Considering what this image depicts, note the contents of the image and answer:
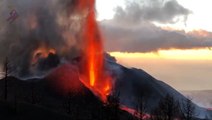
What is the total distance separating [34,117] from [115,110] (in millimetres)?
31620

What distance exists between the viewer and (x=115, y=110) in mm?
134375

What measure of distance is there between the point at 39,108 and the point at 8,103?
10954 millimetres

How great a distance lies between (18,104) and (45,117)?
1177 centimetres

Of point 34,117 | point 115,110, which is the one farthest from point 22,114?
point 115,110

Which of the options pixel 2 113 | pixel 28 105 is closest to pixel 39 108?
pixel 28 105

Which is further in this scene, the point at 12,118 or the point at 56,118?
the point at 56,118

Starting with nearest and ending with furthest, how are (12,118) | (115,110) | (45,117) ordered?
1. (115,110)
2. (12,118)
3. (45,117)

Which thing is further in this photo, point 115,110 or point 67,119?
point 67,119

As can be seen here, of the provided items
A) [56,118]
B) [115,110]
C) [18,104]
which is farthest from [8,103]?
[115,110]

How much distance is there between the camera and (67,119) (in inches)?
6196

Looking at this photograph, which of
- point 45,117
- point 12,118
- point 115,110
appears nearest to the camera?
point 115,110

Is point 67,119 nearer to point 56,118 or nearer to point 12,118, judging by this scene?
point 56,118

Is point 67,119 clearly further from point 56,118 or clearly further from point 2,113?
point 2,113

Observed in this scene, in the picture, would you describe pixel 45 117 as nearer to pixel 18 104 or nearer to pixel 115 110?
pixel 18 104
